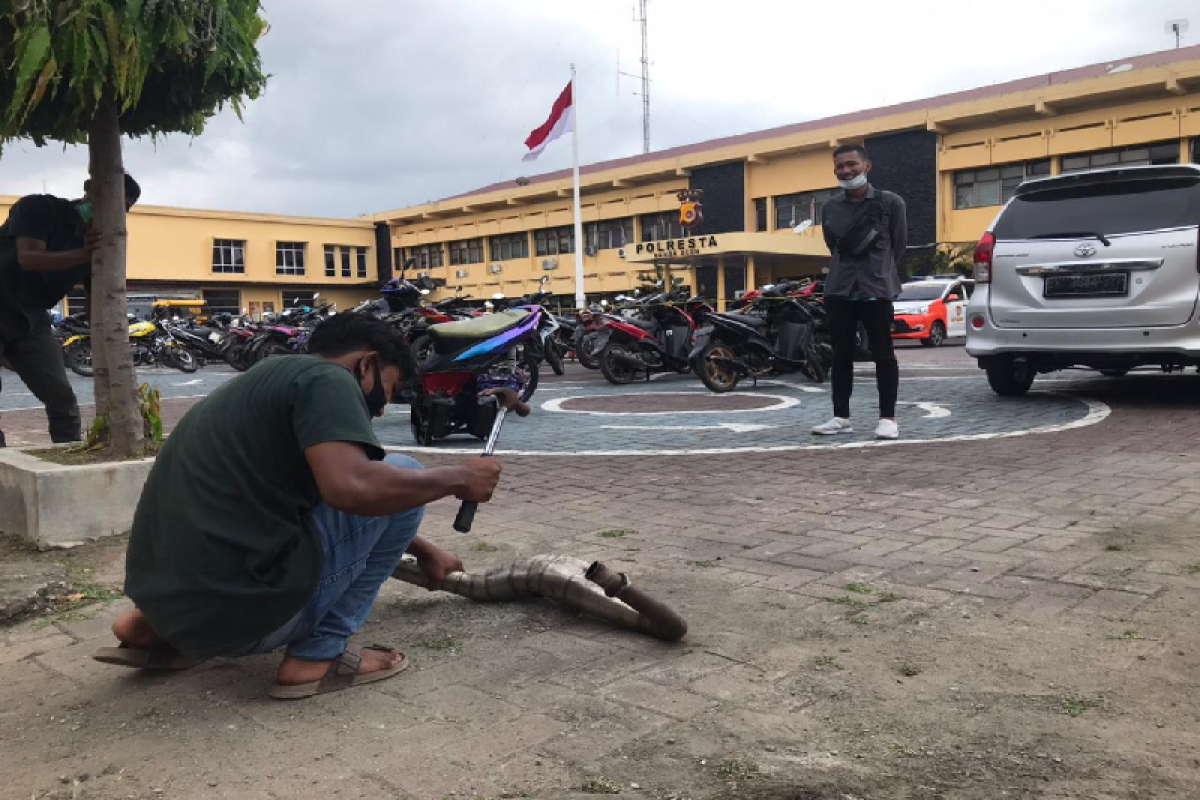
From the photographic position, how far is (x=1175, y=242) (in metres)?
7.03

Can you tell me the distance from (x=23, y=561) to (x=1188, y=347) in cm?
724

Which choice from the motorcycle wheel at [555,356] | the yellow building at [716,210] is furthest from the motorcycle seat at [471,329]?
the yellow building at [716,210]

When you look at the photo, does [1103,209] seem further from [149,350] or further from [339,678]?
[149,350]

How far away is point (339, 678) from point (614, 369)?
31.0 feet

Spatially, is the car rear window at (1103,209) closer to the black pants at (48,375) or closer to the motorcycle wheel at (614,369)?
the motorcycle wheel at (614,369)

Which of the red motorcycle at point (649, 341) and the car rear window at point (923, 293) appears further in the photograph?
the car rear window at point (923, 293)

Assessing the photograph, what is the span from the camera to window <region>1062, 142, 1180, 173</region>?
2884cm

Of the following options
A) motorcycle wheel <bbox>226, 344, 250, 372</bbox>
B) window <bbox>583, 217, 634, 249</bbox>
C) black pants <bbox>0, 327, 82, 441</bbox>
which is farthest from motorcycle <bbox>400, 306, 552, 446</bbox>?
window <bbox>583, 217, 634, 249</bbox>

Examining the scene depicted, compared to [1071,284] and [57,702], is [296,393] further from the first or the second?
[1071,284]

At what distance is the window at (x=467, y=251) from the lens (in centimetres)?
5219

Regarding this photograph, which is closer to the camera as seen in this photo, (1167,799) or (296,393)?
(1167,799)

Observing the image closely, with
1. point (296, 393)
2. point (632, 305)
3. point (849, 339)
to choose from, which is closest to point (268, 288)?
point (632, 305)

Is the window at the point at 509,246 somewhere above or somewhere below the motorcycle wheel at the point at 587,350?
above

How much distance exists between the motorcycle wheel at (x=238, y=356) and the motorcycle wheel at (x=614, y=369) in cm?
797
